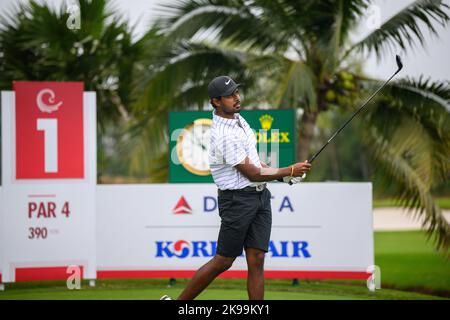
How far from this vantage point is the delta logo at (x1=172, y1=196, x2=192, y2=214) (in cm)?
823

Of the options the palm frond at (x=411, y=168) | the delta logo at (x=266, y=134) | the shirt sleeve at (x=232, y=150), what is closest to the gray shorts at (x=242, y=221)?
the shirt sleeve at (x=232, y=150)

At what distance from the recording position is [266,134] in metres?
8.18

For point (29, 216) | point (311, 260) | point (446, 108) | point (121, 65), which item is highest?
point (121, 65)

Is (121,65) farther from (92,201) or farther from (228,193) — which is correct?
(228,193)

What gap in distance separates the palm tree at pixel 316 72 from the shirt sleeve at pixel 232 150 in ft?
12.8

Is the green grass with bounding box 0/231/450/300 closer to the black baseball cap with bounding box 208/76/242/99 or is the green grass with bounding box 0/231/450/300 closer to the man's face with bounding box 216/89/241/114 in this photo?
the man's face with bounding box 216/89/241/114

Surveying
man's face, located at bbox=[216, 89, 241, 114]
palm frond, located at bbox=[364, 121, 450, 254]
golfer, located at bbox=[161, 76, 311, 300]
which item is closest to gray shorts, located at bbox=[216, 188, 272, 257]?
golfer, located at bbox=[161, 76, 311, 300]

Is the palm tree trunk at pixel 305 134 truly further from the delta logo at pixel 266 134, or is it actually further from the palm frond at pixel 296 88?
the delta logo at pixel 266 134

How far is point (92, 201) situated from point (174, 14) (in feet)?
12.1

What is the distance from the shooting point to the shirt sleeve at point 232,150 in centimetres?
566

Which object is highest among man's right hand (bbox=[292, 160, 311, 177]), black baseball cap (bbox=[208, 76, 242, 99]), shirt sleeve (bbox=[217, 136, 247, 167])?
black baseball cap (bbox=[208, 76, 242, 99])

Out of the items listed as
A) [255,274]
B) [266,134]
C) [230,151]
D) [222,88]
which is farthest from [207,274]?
[266,134]

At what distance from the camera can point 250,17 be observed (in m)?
10.9

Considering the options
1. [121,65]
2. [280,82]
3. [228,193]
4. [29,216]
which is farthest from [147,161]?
[228,193]
